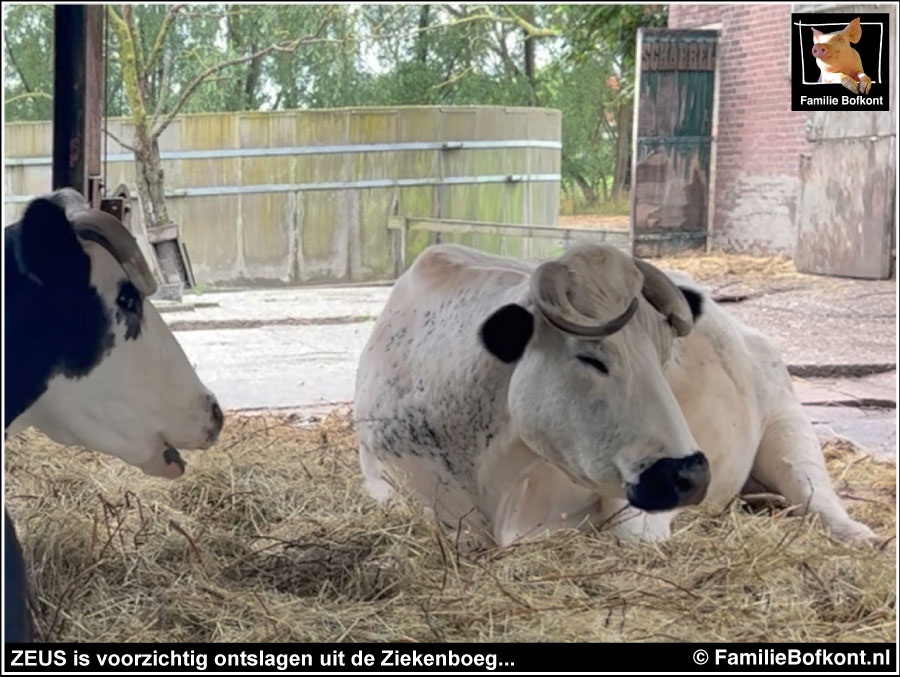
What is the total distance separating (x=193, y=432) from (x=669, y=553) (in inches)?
63.1

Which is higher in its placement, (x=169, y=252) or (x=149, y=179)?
(x=149, y=179)

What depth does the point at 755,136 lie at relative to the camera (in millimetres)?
12703

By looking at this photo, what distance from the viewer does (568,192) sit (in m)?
12.6

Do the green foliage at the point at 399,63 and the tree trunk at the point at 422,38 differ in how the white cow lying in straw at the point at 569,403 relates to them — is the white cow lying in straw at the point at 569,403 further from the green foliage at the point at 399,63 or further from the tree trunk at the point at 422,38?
the tree trunk at the point at 422,38

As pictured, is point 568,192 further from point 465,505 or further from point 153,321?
point 153,321

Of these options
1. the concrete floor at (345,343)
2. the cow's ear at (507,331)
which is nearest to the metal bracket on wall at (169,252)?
the concrete floor at (345,343)

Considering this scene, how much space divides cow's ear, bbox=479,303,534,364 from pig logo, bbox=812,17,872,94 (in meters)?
1.05

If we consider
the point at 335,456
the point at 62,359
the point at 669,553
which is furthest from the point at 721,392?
the point at 62,359

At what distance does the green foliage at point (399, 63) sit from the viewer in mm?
10578

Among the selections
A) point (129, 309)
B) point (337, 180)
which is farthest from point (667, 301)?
point (337, 180)

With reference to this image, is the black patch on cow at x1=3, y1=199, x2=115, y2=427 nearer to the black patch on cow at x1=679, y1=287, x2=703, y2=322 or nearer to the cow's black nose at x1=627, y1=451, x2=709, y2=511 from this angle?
the cow's black nose at x1=627, y1=451, x2=709, y2=511

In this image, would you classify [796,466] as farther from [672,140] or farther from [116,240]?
[672,140]

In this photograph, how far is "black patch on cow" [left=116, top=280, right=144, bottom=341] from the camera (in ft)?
9.12

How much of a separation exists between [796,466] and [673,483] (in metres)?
1.73
